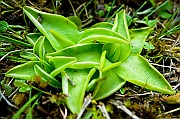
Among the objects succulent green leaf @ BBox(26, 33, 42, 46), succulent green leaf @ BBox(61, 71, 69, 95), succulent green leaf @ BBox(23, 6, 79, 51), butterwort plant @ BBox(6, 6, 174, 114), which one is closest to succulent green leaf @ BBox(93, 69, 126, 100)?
butterwort plant @ BBox(6, 6, 174, 114)

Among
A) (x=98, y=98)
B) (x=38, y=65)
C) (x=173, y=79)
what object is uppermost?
(x=38, y=65)

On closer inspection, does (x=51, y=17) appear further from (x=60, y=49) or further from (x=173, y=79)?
(x=173, y=79)

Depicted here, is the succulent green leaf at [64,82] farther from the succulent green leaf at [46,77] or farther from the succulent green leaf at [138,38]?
the succulent green leaf at [138,38]

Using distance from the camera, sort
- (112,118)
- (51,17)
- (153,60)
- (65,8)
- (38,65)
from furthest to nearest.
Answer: (65,8), (153,60), (51,17), (38,65), (112,118)

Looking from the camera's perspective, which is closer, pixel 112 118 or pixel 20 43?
pixel 112 118

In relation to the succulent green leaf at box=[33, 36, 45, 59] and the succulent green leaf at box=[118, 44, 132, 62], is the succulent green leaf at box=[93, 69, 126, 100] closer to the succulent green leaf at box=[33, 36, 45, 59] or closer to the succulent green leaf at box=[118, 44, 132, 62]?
the succulent green leaf at box=[118, 44, 132, 62]

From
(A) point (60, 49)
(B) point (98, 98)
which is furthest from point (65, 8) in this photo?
(B) point (98, 98)

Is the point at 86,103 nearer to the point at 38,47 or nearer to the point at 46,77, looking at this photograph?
the point at 46,77

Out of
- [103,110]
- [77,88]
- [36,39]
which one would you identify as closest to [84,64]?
[77,88]
